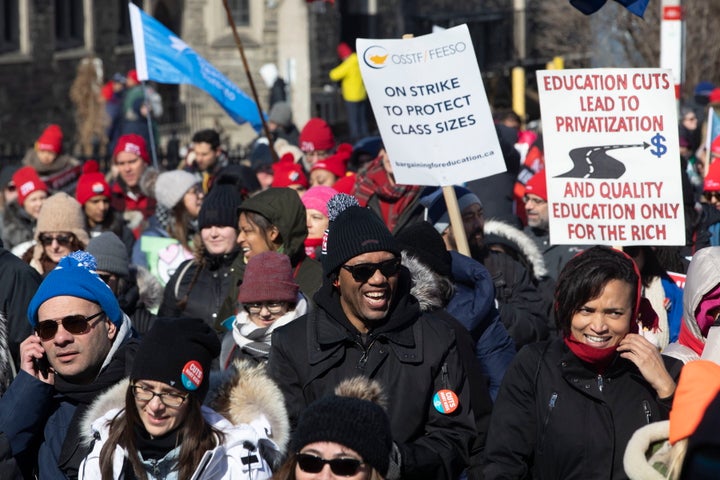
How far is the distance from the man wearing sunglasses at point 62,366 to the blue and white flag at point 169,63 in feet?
21.1

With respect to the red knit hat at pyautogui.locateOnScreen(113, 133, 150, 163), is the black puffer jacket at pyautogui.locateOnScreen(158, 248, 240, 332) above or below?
below

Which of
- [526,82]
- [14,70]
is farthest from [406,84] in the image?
[14,70]

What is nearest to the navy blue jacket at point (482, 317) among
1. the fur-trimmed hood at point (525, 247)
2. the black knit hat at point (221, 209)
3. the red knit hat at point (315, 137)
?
the fur-trimmed hood at point (525, 247)

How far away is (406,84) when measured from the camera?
7902 mm

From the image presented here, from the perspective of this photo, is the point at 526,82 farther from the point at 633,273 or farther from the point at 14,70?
the point at 633,273

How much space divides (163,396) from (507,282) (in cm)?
313

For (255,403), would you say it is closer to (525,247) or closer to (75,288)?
(75,288)

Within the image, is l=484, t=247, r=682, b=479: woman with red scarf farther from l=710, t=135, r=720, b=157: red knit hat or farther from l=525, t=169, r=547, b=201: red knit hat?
l=710, t=135, r=720, b=157: red knit hat

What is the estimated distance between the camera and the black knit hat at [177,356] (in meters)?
4.75

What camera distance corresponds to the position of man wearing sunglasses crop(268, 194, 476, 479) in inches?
196

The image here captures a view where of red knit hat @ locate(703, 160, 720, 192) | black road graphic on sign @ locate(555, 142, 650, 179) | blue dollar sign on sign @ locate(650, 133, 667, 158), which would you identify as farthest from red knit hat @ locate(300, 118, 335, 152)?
blue dollar sign on sign @ locate(650, 133, 667, 158)

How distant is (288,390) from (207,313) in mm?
2320

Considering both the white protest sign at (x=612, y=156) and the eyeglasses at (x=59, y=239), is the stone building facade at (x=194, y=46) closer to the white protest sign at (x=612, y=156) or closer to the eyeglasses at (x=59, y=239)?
the eyeglasses at (x=59, y=239)

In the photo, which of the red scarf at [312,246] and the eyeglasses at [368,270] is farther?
the red scarf at [312,246]
